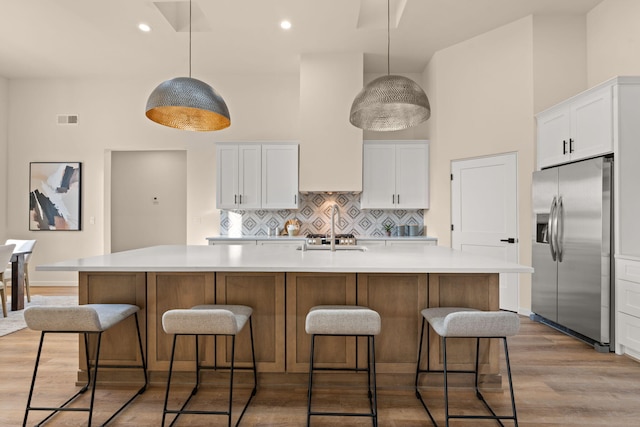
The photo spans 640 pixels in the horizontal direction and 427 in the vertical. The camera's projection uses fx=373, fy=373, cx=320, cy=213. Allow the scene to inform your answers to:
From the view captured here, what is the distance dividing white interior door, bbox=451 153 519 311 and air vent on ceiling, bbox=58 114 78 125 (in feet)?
19.3

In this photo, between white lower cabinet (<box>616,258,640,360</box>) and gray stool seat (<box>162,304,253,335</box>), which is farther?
white lower cabinet (<box>616,258,640,360</box>)

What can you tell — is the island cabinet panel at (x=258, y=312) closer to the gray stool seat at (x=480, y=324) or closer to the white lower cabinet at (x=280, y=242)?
the gray stool seat at (x=480, y=324)

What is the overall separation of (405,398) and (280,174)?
3.71m

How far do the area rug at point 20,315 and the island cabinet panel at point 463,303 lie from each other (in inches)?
159

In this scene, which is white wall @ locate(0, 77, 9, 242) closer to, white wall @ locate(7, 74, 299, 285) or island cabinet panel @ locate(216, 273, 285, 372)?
white wall @ locate(7, 74, 299, 285)

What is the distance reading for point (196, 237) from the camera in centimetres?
593

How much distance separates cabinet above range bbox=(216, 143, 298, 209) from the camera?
17.9ft

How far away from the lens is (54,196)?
6.04 m

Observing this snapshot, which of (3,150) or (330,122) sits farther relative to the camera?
(3,150)

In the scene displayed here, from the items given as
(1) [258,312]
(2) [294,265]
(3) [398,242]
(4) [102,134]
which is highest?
(4) [102,134]

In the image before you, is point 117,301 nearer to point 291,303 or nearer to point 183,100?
point 291,303

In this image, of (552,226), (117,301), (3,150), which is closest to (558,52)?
(552,226)

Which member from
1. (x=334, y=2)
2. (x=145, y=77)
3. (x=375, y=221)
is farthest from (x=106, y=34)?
(x=375, y=221)

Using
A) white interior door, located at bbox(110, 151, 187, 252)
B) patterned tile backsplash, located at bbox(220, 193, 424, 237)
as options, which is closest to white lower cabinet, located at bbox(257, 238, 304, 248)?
patterned tile backsplash, located at bbox(220, 193, 424, 237)
